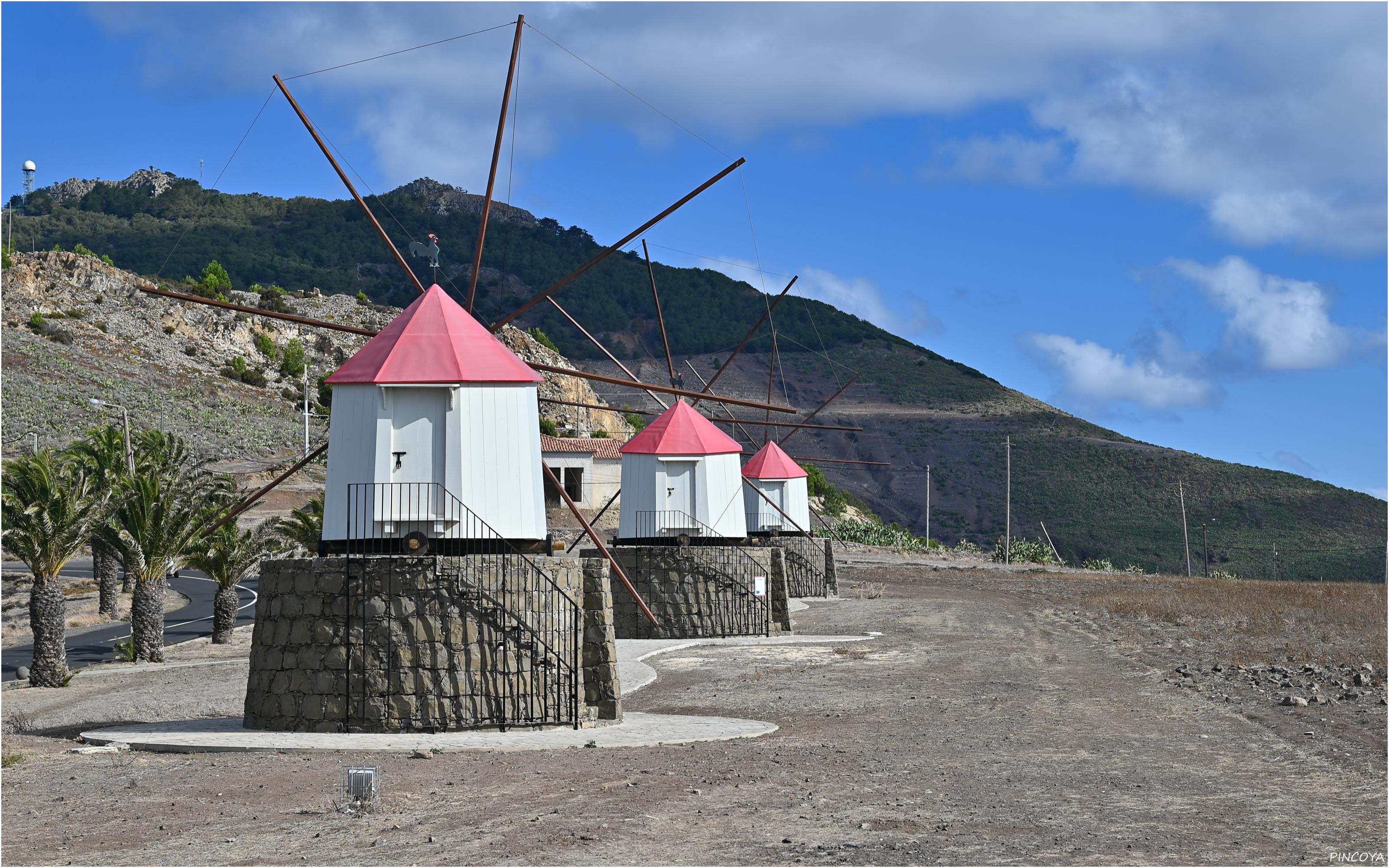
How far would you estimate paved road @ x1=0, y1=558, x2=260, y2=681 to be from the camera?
34.8 metres

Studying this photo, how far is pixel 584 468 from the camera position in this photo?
78.8m

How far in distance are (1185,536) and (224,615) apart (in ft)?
199

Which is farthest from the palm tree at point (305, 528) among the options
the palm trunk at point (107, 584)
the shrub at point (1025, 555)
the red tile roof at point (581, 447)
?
the shrub at point (1025, 555)

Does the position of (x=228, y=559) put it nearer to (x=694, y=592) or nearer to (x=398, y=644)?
(x=694, y=592)

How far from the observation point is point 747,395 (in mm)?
155250

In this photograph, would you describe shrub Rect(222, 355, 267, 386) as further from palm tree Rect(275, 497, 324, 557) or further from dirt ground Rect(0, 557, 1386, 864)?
dirt ground Rect(0, 557, 1386, 864)

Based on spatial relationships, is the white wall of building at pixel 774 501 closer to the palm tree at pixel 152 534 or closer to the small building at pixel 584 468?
the palm tree at pixel 152 534

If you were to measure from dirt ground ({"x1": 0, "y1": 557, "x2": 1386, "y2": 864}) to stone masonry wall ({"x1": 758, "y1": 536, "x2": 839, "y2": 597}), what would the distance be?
86.6ft

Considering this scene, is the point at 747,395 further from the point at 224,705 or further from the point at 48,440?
the point at 224,705

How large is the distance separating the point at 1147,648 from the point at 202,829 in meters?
25.4

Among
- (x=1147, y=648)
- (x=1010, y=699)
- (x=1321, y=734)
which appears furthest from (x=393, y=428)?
(x=1147, y=648)

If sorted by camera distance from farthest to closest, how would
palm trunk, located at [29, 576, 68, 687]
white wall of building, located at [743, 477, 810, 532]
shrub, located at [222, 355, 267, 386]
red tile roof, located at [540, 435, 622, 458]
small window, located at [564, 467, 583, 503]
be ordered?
shrub, located at [222, 355, 267, 386] < small window, located at [564, 467, 583, 503] < red tile roof, located at [540, 435, 622, 458] < white wall of building, located at [743, 477, 810, 532] < palm trunk, located at [29, 576, 68, 687]

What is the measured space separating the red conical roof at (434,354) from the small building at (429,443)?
0.07 ft

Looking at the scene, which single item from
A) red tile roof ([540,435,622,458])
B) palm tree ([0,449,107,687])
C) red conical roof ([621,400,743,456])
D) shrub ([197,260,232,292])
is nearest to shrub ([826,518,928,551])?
red tile roof ([540,435,622,458])
